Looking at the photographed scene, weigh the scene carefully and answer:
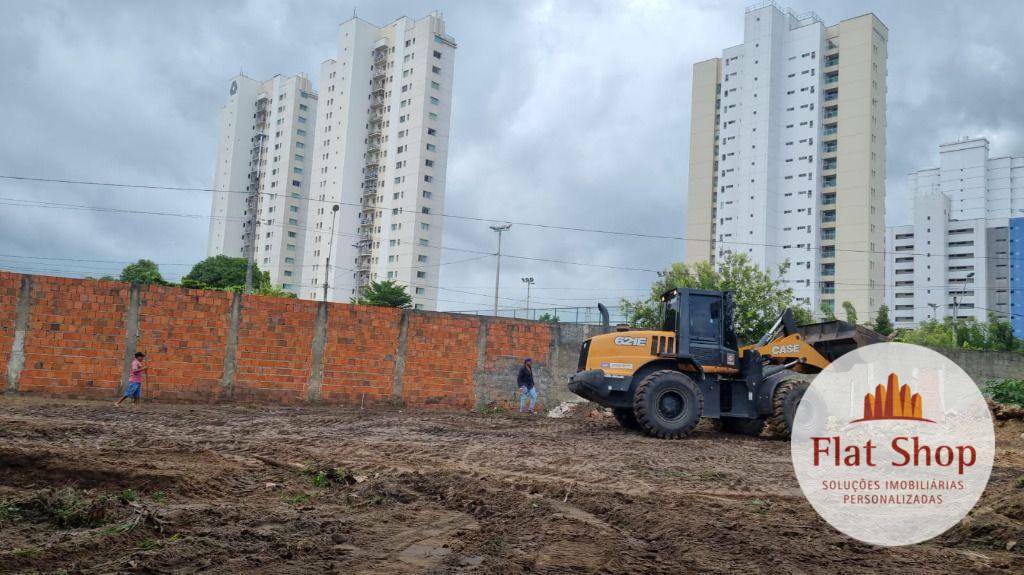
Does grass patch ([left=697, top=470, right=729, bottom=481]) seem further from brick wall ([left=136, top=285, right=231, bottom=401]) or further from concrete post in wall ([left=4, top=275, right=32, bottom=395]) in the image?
concrete post in wall ([left=4, top=275, right=32, bottom=395])

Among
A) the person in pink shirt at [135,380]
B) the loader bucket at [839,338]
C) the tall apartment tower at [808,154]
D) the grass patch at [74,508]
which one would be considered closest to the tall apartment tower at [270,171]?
the tall apartment tower at [808,154]

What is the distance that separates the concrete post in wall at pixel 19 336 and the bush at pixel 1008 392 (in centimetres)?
2515

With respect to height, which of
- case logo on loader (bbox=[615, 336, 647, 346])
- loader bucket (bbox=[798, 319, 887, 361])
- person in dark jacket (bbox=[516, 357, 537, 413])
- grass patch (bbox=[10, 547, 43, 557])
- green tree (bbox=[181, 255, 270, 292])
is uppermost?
green tree (bbox=[181, 255, 270, 292])

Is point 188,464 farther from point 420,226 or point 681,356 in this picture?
point 420,226

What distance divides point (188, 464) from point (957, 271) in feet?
372

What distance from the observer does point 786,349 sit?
14.0 m

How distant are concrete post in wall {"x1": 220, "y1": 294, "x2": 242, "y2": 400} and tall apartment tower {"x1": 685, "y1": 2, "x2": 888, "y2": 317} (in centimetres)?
5661

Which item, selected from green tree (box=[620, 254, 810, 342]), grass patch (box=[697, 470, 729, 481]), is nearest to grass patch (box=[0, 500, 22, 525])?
grass patch (box=[697, 470, 729, 481])

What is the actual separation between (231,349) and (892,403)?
48.1 feet

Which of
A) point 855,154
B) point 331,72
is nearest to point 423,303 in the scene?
point 331,72

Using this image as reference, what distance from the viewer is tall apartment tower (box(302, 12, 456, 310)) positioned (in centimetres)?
8019

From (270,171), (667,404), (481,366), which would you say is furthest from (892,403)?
(270,171)

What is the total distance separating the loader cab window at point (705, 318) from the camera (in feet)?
44.6

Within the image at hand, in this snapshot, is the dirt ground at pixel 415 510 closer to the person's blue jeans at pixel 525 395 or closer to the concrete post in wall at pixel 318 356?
the concrete post in wall at pixel 318 356
